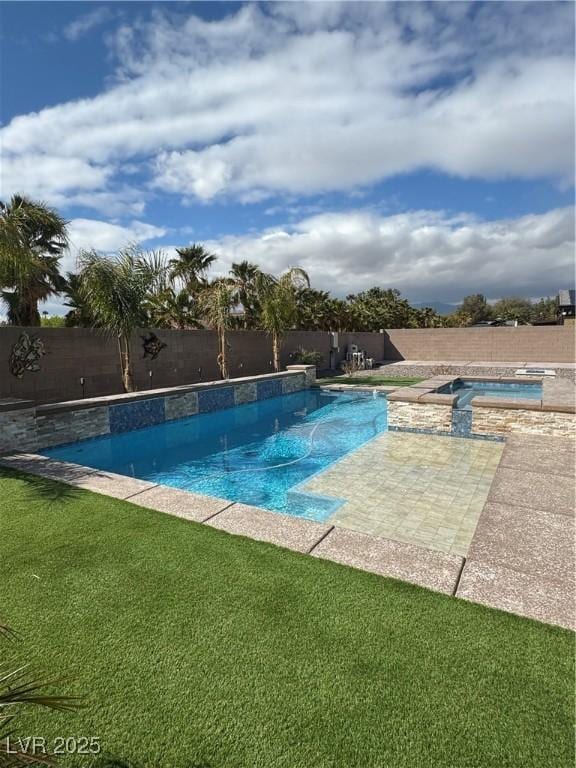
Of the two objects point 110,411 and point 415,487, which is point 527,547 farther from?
point 110,411

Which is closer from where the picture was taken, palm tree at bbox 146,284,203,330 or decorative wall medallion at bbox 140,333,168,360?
decorative wall medallion at bbox 140,333,168,360

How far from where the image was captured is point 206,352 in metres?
16.3

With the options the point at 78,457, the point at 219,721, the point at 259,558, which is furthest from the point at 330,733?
the point at 78,457

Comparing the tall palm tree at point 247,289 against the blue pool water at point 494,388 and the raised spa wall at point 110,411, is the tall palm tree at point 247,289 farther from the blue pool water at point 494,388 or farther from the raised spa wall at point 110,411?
the blue pool water at point 494,388

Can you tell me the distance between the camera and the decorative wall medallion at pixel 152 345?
13.8 meters

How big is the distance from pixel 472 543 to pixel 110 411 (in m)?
9.14

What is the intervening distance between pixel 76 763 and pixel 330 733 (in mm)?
1210

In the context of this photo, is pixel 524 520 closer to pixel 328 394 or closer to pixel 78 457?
pixel 78 457

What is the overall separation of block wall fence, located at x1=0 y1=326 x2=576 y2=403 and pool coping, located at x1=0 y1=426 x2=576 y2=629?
6.42m

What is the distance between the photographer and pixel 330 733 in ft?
6.36

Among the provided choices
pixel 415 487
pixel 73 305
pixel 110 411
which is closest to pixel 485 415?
pixel 415 487

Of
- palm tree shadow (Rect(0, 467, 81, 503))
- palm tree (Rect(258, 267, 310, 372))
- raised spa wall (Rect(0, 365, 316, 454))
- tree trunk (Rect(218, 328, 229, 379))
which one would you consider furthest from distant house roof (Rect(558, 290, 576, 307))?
palm tree shadow (Rect(0, 467, 81, 503))

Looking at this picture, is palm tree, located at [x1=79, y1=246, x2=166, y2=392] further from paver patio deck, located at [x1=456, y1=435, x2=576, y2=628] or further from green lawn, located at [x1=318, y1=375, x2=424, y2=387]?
paver patio deck, located at [x1=456, y1=435, x2=576, y2=628]

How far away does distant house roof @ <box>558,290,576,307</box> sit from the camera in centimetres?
4675
